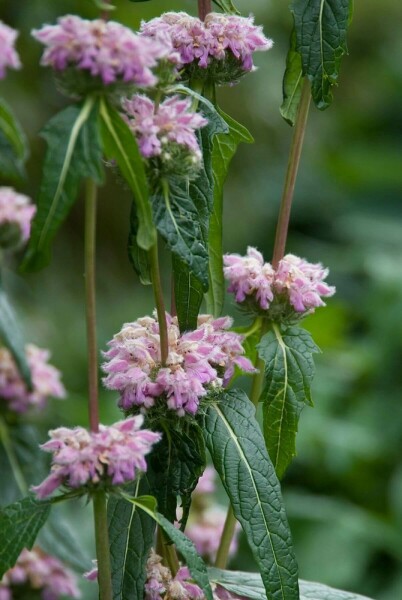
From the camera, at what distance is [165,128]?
2.71ft

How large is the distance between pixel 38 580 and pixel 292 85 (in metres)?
0.75

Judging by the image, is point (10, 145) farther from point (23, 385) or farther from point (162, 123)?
point (23, 385)

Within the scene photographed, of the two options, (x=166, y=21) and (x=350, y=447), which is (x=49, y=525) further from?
(x=350, y=447)

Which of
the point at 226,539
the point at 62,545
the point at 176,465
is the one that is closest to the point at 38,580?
the point at 62,545

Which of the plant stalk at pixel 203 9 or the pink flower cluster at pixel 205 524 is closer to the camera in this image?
the plant stalk at pixel 203 9

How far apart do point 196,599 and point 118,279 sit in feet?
11.5

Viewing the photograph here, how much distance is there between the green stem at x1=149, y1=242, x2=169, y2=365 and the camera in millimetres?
857

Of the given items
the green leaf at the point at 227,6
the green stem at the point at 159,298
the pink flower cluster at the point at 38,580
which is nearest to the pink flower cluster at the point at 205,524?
the pink flower cluster at the point at 38,580

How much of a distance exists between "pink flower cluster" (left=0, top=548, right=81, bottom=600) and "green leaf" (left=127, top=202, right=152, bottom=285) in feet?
1.93

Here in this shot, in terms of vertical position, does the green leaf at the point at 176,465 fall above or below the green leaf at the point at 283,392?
below

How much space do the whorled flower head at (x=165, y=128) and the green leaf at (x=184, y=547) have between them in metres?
0.29

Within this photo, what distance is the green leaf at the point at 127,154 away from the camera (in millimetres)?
780

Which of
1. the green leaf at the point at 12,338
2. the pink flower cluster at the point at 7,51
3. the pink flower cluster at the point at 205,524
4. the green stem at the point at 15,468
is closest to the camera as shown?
the pink flower cluster at the point at 7,51

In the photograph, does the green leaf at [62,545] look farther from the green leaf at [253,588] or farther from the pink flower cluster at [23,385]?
the green leaf at [253,588]
